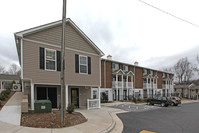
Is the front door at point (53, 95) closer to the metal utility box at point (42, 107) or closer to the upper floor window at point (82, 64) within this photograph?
the upper floor window at point (82, 64)

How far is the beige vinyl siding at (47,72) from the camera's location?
9828mm

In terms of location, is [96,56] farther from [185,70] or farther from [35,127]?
[185,70]

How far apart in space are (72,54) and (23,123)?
7039 mm

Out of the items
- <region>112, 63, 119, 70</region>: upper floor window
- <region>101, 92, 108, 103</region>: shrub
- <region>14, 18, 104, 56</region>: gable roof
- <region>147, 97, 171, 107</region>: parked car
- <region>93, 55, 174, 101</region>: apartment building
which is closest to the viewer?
<region>14, 18, 104, 56</region>: gable roof

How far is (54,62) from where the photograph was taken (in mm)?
11180

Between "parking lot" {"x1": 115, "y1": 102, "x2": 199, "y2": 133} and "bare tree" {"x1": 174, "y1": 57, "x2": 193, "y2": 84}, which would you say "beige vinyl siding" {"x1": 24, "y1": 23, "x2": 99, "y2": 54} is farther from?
"bare tree" {"x1": 174, "y1": 57, "x2": 193, "y2": 84}

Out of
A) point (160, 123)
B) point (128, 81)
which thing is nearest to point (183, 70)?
point (128, 81)

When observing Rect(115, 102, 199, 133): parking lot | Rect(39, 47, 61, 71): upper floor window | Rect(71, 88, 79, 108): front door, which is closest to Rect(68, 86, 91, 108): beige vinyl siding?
Rect(71, 88, 79, 108): front door

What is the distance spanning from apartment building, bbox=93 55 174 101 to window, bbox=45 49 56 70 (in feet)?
41.9

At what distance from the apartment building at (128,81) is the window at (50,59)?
12.8m

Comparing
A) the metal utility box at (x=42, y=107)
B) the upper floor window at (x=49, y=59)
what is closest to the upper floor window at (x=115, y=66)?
the upper floor window at (x=49, y=59)

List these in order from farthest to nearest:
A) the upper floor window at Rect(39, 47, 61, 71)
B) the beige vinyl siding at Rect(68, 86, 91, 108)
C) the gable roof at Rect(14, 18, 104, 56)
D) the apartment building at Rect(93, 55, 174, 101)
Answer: the apartment building at Rect(93, 55, 174, 101), the beige vinyl siding at Rect(68, 86, 91, 108), the upper floor window at Rect(39, 47, 61, 71), the gable roof at Rect(14, 18, 104, 56)

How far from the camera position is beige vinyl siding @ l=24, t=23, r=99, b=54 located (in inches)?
424

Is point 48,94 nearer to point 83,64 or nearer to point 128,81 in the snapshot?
point 83,64
